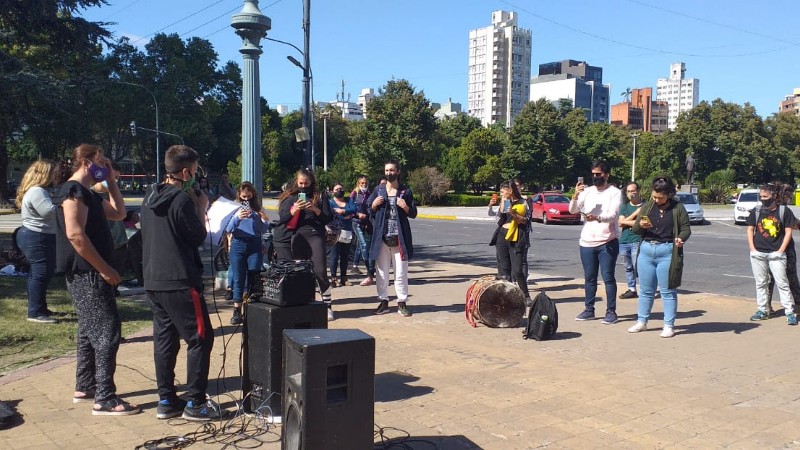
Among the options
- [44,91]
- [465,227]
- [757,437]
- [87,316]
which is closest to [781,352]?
[757,437]

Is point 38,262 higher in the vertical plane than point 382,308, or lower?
higher

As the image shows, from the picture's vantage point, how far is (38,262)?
7.71 m

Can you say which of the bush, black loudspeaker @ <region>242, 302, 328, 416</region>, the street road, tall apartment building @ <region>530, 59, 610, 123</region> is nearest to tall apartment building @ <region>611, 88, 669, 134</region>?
tall apartment building @ <region>530, 59, 610, 123</region>

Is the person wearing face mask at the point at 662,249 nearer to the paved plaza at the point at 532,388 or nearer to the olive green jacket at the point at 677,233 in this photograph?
the olive green jacket at the point at 677,233

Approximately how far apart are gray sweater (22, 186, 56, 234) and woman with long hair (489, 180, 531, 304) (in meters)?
5.58

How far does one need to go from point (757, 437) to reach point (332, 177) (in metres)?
41.5

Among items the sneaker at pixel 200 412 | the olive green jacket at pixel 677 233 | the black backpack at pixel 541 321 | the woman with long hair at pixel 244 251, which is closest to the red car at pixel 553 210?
the olive green jacket at pixel 677 233

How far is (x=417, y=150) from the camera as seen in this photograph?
4884cm

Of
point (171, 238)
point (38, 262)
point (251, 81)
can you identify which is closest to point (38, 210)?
point (38, 262)

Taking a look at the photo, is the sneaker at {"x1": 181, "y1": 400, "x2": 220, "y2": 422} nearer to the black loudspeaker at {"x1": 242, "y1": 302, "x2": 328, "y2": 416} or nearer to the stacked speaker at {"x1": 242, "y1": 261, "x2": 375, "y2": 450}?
the black loudspeaker at {"x1": 242, "y1": 302, "x2": 328, "y2": 416}

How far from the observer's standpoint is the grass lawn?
6496mm

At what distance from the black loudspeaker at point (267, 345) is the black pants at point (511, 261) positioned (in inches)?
190

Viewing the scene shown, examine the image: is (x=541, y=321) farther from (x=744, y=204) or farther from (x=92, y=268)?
(x=744, y=204)

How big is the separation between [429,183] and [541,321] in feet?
126
